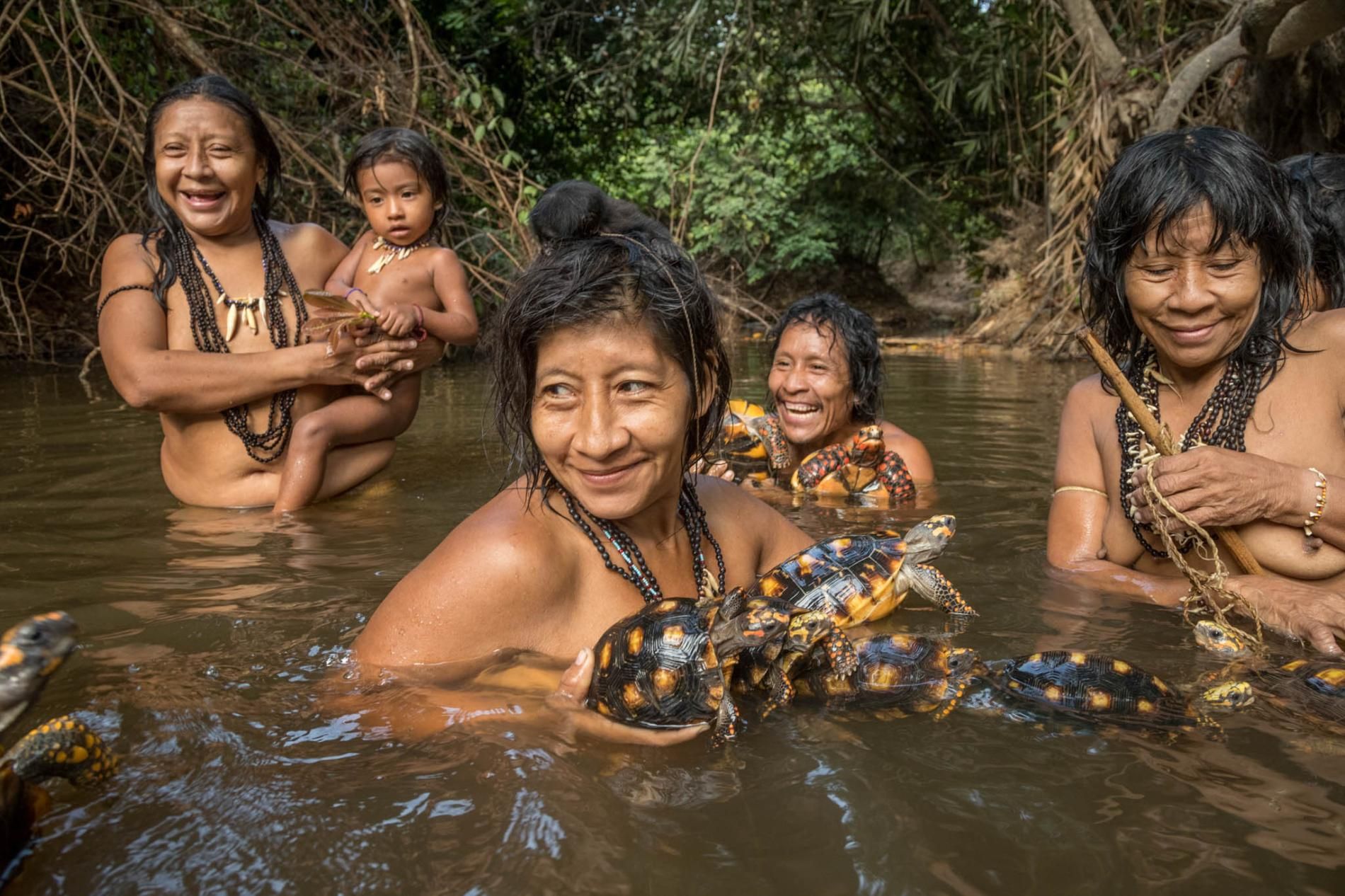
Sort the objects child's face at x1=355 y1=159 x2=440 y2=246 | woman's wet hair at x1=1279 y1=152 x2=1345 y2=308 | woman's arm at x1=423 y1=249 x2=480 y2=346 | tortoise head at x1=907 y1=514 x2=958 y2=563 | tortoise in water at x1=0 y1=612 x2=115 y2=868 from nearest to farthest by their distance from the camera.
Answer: tortoise in water at x1=0 y1=612 x2=115 y2=868 → tortoise head at x1=907 y1=514 x2=958 y2=563 → woman's wet hair at x1=1279 y1=152 x2=1345 y2=308 → woman's arm at x1=423 y1=249 x2=480 y2=346 → child's face at x1=355 y1=159 x2=440 y2=246

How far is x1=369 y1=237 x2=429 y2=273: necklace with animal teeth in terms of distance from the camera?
5.79m

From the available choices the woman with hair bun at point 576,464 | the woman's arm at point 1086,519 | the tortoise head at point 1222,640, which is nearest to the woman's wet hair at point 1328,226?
the woman's arm at point 1086,519

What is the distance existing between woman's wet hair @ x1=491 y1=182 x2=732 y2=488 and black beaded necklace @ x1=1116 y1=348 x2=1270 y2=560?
5.60 feet

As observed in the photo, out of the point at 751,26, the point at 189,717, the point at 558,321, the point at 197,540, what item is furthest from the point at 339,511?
the point at 751,26

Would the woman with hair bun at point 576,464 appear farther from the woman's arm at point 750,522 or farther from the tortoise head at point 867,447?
the tortoise head at point 867,447

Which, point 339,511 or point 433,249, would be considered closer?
point 339,511

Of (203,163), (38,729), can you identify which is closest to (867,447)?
(203,163)

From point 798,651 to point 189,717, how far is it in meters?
1.55

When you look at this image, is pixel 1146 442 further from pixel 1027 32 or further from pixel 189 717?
pixel 1027 32

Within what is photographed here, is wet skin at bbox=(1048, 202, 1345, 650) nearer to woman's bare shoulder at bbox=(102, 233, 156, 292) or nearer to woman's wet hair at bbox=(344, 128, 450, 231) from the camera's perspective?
woman's wet hair at bbox=(344, 128, 450, 231)

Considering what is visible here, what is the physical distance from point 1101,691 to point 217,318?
14.2 feet

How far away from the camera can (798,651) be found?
2.77 meters

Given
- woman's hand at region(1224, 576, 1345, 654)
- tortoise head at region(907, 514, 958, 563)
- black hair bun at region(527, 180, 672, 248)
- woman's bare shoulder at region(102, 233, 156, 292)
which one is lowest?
woman's hand at region(1224, 576, 1345, 654)

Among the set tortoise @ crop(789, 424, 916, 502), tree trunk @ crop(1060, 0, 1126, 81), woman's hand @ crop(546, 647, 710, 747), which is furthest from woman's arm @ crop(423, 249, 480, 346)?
tree trunk @ crop(1060, 0, 1126, 81)
